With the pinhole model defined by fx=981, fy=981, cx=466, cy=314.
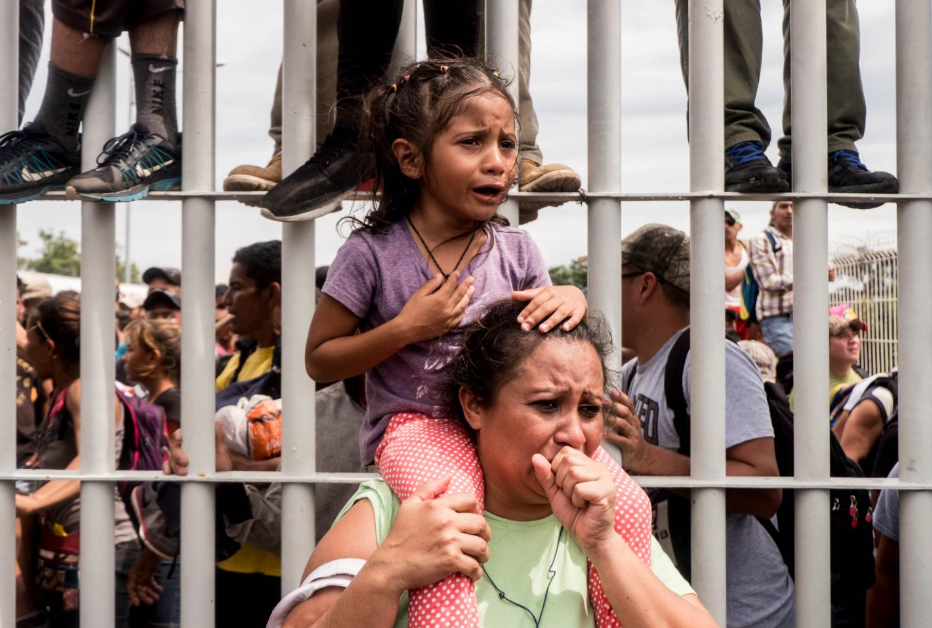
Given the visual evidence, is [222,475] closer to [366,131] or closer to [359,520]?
[359,520]

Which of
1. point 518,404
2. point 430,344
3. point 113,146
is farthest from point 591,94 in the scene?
point 113,146

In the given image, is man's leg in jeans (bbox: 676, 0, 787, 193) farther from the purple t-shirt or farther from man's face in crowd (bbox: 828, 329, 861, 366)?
man's face in crowd (bbox: 828, 329, 861, 366)

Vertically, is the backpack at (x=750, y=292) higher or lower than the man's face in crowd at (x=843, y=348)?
higher

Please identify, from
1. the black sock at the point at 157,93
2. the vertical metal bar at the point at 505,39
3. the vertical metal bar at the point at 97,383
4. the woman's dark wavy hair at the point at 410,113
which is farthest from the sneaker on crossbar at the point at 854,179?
the vertical metal bar at the point at 97,383

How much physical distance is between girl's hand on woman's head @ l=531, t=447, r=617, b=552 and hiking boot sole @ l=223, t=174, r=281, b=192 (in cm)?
127

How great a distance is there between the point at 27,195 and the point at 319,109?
0.88m

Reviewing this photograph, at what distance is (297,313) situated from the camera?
9.12 ft

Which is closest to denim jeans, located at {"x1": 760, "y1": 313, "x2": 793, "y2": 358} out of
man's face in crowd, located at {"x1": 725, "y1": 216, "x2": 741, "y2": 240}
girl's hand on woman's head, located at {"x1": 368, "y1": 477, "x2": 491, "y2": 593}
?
man's face in crowd, located at {"x1": 725, "y1": 216, "x2": 741, "y2": 240}

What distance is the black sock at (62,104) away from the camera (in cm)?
279

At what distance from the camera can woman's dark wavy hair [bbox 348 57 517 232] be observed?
229 cm

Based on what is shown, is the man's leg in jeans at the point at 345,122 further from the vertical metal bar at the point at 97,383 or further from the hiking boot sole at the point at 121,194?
the vertical metal bar at the point at 97,383

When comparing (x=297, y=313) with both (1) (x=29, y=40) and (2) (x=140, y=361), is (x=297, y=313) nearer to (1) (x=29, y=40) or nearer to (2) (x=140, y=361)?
(1) (x=29, y=40)

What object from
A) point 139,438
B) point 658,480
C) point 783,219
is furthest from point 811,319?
point 783,219

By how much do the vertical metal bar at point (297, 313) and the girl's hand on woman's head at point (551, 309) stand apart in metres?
0.85
